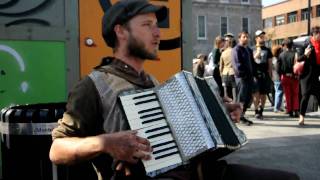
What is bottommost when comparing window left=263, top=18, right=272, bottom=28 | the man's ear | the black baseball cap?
the man's ear

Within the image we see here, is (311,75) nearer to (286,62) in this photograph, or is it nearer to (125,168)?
(286,62)

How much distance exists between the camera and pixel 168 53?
226 inches

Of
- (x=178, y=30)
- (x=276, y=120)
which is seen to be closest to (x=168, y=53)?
(x=178, y=30)

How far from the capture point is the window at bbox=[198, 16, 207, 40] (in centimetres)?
5628

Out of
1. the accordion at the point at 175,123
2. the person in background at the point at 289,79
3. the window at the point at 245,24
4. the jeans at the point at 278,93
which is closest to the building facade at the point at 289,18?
the window at the point at 245,24

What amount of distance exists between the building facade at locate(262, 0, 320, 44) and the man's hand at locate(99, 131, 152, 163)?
68830 mm

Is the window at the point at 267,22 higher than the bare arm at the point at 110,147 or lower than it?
higher

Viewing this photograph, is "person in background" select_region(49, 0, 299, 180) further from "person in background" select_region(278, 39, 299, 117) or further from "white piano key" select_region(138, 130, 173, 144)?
"person in background" select_region(278, 39, 299, 117)

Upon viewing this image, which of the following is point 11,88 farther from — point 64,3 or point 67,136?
point 67,136

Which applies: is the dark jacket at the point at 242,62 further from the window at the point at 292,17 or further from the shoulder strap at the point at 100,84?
the window at the point at 292,17

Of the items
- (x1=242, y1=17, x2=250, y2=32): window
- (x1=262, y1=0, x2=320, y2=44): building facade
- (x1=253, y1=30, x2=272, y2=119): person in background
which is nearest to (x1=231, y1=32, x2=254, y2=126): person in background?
(x1=253, y1=30, x2=272, y2=119): person in background

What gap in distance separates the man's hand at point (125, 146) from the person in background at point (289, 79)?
844cm

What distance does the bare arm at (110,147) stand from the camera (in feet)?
7.51

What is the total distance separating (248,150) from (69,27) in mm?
3052
